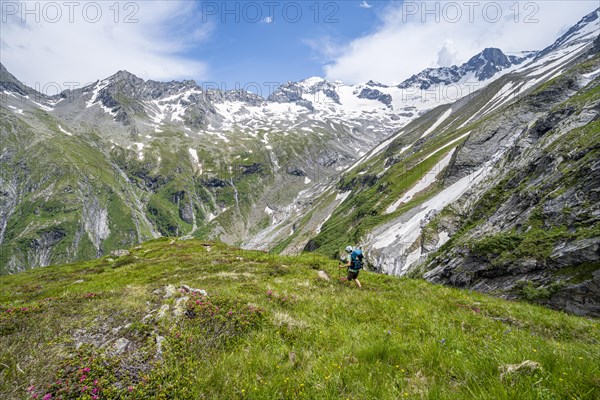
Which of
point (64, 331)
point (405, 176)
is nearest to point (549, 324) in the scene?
point (64, 331)

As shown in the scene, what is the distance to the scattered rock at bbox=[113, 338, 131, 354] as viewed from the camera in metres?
6.42

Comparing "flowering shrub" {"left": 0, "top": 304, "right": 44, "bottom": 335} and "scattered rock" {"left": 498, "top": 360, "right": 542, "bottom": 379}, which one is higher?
"flowering shrub" {"left": 0, "top": 304, "right": 44, "bottom": 335}

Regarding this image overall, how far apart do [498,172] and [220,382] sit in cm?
5420

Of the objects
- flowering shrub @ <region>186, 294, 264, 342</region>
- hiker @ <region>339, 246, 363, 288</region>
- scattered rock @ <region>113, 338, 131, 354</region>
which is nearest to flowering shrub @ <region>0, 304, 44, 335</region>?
scattered rock @ <region>113, 338, 131, 354</region>

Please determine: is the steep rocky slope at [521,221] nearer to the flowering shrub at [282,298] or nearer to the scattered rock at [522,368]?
the flowering shrub at [282,298]

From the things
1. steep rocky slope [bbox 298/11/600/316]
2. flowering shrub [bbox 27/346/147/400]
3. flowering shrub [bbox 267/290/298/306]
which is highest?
flowering shrub [bbox 27/346/147/400]

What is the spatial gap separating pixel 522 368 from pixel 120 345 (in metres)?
8.00

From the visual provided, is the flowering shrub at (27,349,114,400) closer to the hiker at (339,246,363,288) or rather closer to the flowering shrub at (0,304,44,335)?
the flowering shrub at (0,304,44,335)

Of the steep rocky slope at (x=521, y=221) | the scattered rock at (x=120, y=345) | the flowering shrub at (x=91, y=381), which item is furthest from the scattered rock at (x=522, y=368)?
the steep rocky slope at (x=521, y=221)

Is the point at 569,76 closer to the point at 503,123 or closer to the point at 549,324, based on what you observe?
the point at 503,123

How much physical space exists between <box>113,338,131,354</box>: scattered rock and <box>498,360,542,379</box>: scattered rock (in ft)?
24.3

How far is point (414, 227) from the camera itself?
5900 cm

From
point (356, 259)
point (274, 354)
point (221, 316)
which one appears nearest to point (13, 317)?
point (221, 316)

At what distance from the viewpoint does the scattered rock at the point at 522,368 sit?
15.1ft
